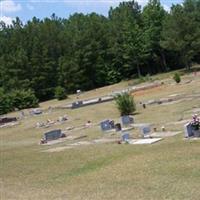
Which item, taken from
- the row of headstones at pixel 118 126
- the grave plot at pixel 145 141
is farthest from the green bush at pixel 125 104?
the grave plot at pixel 145 141

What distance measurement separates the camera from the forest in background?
7144 cm

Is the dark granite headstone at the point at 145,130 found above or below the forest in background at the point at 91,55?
below

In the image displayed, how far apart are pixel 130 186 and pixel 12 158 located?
9230mm

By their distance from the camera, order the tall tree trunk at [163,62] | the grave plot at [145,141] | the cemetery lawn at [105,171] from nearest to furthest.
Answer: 1. the cemetery lawn at [105,171]
2. the grave plot at [145,141]
3. the tall tree trunk at [163,62]

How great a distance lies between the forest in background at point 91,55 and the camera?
71.4 m

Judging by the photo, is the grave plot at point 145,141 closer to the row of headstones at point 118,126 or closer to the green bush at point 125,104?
the row of headstones at point 118,126

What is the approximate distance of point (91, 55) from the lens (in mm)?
73625

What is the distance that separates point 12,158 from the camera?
20484 millimetres

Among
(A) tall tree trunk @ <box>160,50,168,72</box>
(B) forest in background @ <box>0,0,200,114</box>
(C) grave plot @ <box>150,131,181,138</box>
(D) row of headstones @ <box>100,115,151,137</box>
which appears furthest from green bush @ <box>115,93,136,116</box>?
(A) tall tree trunk @ <box>160,50,168,72</box>

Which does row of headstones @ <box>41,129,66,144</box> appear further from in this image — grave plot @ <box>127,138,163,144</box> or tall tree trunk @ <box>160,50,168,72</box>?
tall tree trunk @ <box>160,50,168,72</box>

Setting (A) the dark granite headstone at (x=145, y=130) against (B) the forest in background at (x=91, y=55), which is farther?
(B) the forest in background at (x=91, y=55)

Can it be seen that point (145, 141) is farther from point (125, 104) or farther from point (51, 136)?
point (125, 104)

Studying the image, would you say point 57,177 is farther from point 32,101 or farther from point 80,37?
point 80,37

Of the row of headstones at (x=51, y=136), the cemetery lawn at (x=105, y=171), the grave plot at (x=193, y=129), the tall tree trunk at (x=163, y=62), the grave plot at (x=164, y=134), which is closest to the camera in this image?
the cemetery lawn at (x=105, y=171)
